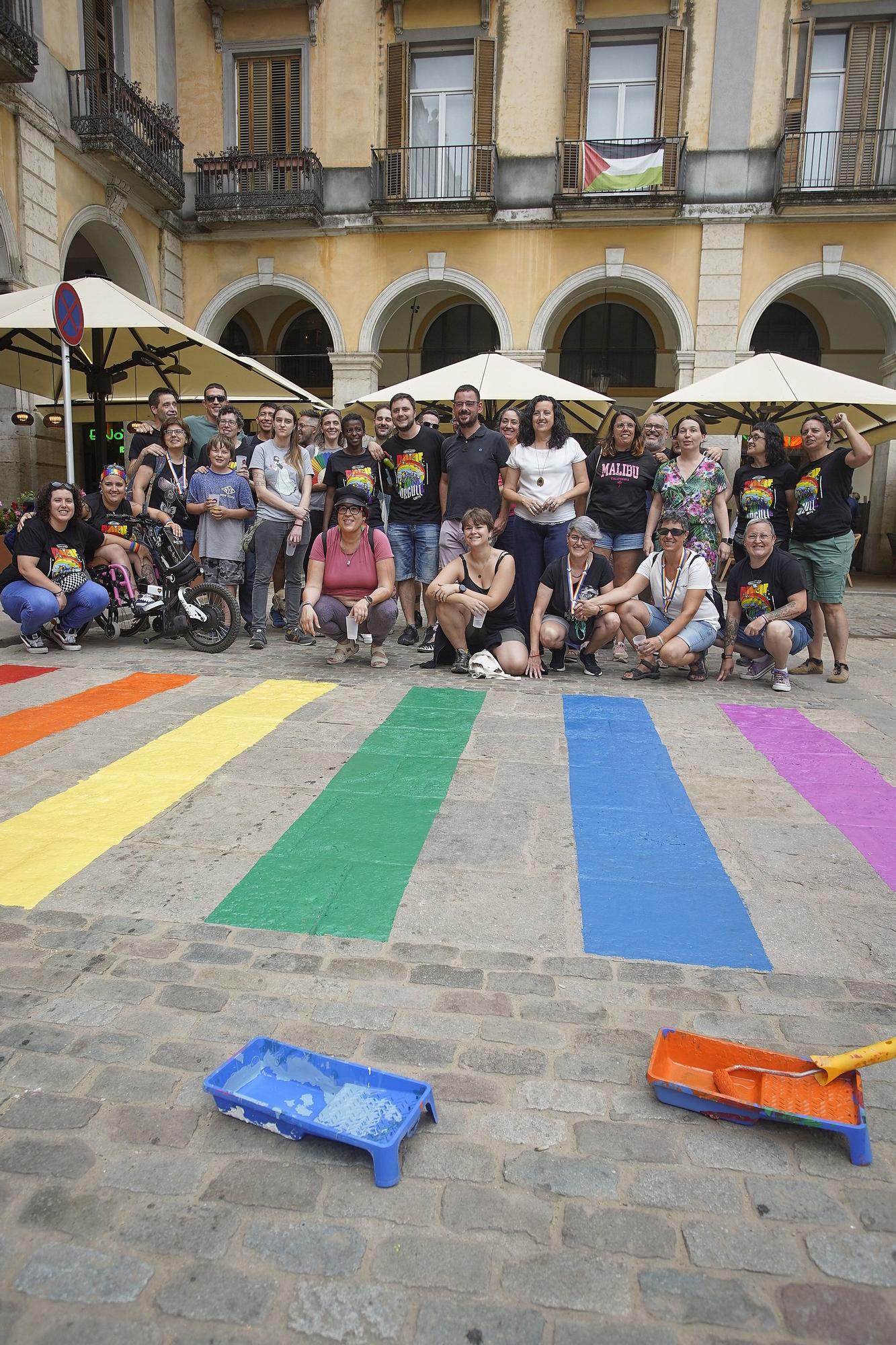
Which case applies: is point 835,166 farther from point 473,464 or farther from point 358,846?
point 358,846

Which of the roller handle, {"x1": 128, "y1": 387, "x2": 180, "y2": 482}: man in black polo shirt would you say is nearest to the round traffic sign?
{"x1": 128, "y1": 387, "x2": 180, "y2": 482}: man in black polo shirt

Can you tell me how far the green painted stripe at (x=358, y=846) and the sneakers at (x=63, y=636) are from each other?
3.51 metres

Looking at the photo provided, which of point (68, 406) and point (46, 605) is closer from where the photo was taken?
point (46, 605)

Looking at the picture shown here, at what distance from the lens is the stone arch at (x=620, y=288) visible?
16.8 metres

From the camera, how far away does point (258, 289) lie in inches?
712

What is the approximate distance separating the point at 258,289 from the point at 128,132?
13.2 feet

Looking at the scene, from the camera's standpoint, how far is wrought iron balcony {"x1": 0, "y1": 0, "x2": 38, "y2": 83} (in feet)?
37.0

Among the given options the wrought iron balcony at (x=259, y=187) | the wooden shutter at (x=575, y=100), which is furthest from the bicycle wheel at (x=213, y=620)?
the wooden shutter at (x=575, y=100)

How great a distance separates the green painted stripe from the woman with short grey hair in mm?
1728

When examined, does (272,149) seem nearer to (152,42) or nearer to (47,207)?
(152,42)

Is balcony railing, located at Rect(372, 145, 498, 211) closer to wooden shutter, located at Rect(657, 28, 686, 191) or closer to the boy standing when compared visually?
wooden shutter, located at Rect(657, 28, 686, 191)

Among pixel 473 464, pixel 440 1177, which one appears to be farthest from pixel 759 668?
pixel 440 1177

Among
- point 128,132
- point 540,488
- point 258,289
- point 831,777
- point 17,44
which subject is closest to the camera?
point 831,777

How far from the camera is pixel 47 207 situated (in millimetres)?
13133
